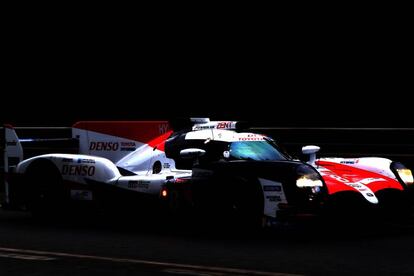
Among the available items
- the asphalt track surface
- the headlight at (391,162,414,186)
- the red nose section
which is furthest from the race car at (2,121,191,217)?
the headlight at (391,162,414,186)

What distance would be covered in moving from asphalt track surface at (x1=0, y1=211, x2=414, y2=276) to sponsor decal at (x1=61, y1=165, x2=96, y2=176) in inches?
Answer: 24.3

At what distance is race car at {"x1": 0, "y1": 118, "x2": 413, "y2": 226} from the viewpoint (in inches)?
360

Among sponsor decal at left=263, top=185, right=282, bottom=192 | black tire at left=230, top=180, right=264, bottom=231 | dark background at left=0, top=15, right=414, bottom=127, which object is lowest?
black tire at left=230, top=180, right=264, bottom=231

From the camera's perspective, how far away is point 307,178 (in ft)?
29.7

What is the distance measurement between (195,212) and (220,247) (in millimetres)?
1193

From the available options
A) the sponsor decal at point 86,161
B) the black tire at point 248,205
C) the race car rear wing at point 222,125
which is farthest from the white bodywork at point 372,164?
the sponsor decal at point 86,161

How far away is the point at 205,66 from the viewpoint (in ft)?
80.5

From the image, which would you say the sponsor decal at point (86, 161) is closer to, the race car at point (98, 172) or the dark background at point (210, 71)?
the race car at point (98, 172)

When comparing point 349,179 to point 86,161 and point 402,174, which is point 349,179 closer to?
point 402,174

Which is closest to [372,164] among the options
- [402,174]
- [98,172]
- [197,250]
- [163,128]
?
[402,174]

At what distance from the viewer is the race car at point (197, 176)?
360 inches

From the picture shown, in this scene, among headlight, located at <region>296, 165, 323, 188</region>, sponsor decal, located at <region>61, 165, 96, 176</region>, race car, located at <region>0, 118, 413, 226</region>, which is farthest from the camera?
sponsor decal, located at <region>61, 165, 96, 176</region>

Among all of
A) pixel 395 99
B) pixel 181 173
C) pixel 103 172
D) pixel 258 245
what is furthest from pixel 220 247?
pixel 395 99

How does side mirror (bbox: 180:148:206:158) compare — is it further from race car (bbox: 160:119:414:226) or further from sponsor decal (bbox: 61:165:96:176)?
sponsor decal (bbox: 61:165:96:176)
